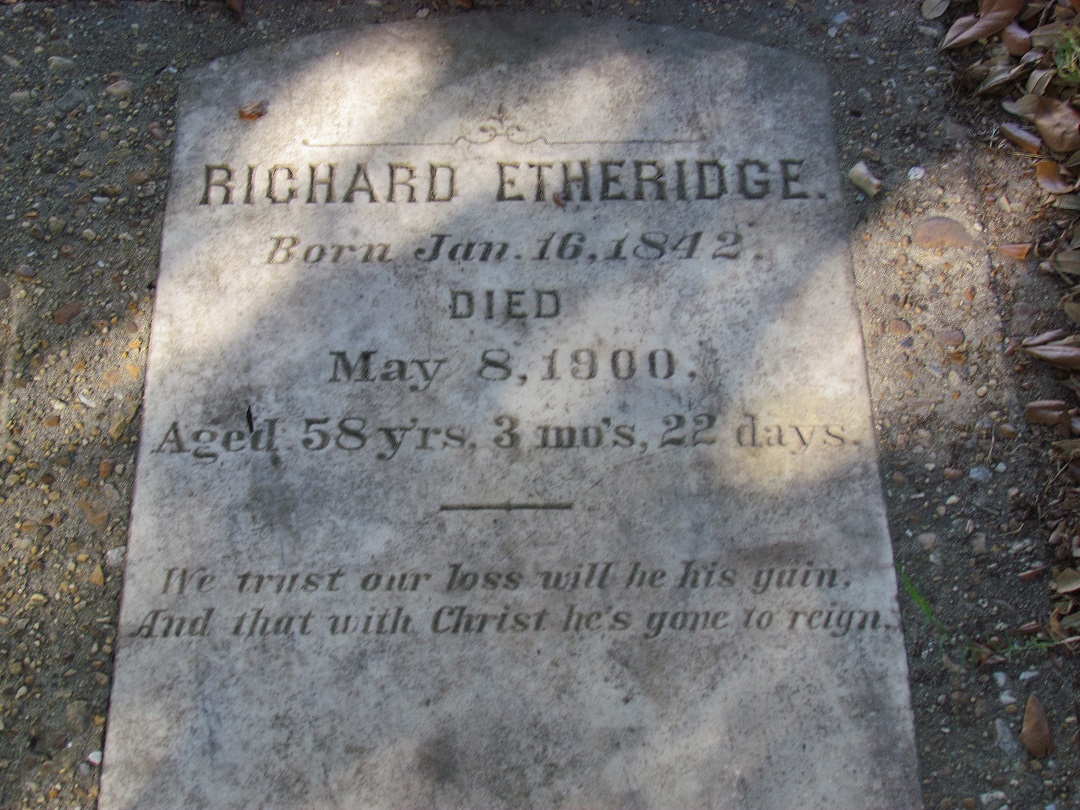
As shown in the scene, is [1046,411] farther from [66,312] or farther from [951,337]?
[66,312]

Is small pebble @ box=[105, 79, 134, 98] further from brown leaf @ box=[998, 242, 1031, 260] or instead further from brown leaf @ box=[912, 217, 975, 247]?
brown leaf @ box=[998, 242, 1031, 260]

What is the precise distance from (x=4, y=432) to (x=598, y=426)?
1704mm

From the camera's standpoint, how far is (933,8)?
312cm

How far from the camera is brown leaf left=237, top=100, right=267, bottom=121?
9.68 ft

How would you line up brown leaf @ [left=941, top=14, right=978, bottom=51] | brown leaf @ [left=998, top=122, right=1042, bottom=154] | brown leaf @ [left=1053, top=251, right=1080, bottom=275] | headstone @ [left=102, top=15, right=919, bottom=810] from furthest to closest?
brown leaf @ [left=941, top=14, right=978, bottom=51], brown leaf @ [left=998, top=122, right=1042, bottom=154], brown leaf @ [left=1053, top=251, right=1080, bottom=275], headstone @ [left=102, top=15, right=919, bottom=810]

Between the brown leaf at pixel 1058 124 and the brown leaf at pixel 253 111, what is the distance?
2.40m

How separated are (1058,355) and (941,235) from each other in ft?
1.60

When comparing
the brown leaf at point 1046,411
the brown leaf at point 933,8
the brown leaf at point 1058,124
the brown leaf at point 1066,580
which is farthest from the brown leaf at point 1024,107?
the brown leaf at point 1066,580

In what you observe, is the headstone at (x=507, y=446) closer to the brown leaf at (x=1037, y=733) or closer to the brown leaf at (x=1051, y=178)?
the brown leaf at (x=1037, y=733)

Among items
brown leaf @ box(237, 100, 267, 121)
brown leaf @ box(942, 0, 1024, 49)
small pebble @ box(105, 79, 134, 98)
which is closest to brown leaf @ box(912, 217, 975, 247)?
brown leaf @ box(942, 0, 1024, 49)

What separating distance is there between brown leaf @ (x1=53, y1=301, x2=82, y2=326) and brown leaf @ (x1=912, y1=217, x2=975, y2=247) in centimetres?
253

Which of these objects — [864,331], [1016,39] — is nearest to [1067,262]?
[864,331]

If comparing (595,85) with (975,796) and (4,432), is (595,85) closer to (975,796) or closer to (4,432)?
(4,432)

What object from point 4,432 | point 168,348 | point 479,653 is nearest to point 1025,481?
point 479,653
